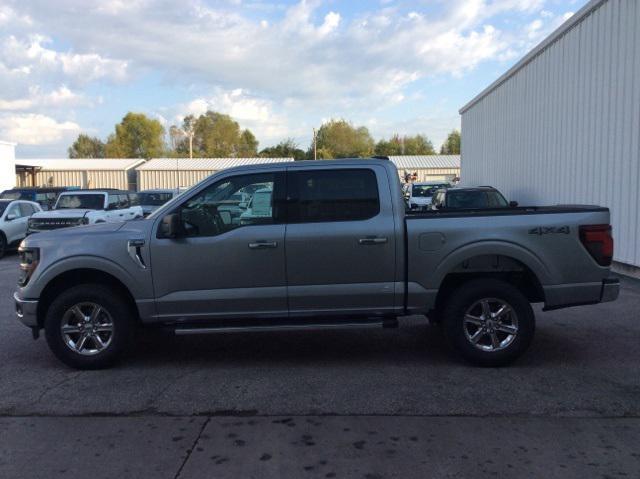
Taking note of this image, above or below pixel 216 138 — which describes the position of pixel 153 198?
→ below

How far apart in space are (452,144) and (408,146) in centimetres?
657

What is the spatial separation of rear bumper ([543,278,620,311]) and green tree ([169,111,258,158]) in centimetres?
8276

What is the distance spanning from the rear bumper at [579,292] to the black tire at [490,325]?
0.86 feet

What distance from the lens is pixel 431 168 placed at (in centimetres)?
5091

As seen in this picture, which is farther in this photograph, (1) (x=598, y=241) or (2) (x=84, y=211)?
(2) (x=84, y=211)

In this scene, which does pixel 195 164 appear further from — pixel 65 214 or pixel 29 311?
pixel 29 311

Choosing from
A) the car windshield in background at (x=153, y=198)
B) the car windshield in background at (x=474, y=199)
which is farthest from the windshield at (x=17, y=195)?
the car windshield in background at (x=474, y=199)

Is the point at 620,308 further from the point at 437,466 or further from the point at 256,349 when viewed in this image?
the point at 437,466

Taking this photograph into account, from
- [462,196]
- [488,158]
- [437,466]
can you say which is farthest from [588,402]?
[488,158]

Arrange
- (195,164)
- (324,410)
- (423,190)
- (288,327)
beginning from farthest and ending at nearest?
(195,164), (423,190), (288,327), (324,410)

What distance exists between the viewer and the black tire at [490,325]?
581 cm

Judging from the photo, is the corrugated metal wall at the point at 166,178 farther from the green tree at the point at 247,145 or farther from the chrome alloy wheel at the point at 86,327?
the chrome alloy wheel at the point at 86,327

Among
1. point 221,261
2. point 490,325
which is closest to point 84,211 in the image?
point 221,261

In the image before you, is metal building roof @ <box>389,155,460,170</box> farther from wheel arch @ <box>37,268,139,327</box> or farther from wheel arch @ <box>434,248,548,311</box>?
wheel arch @ <box>37,268,139,327</box>
